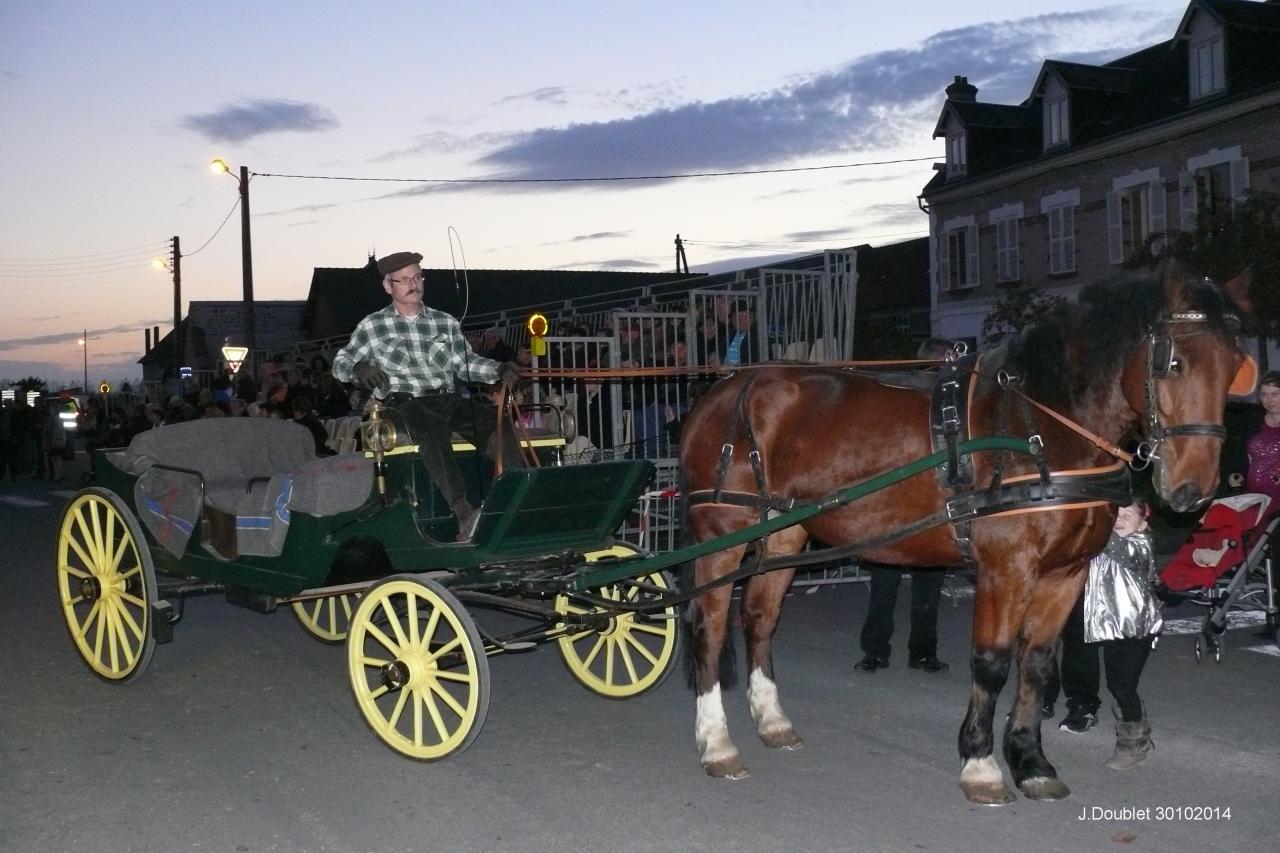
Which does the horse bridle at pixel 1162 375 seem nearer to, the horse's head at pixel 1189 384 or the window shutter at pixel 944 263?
the horse's head at pixel 1189 384

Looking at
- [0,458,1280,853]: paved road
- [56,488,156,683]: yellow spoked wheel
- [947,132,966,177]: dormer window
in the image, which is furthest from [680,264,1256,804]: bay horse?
[947,132,966,177]: dormer window

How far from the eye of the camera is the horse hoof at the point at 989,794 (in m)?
5.02

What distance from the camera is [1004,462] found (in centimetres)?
506

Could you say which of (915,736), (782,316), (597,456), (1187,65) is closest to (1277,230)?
(1187,65)

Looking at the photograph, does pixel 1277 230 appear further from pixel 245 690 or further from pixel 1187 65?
pixel 245 690

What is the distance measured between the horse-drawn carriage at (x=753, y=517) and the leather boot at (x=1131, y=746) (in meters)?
0.54

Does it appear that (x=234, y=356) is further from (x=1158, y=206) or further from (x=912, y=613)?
(x=912, y=613)

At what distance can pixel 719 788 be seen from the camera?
17.7 feet

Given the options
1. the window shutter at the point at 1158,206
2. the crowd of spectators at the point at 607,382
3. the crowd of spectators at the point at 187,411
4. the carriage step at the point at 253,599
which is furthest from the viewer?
the window shutter at the point at 1158,206

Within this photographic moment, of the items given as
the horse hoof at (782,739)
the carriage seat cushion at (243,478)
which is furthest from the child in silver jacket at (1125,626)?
the carriage seat cushion at (243,478)

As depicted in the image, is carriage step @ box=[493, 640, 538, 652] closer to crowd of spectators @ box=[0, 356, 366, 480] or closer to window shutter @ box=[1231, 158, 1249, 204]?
crowd of spectators @ box=[0, 356, 366, 480]

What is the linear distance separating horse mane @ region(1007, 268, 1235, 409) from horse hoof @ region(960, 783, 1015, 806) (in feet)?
5.01

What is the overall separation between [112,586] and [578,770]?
3.42m

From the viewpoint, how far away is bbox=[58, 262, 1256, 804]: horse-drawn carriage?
496cm
